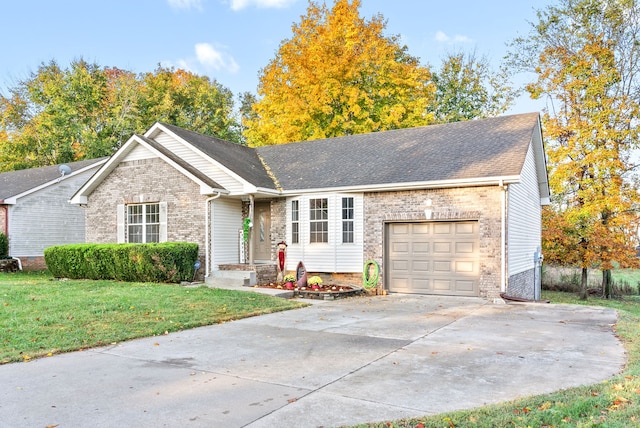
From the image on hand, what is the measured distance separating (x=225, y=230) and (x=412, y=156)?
6242mm

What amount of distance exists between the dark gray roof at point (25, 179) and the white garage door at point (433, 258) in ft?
54.9

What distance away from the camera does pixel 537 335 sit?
301 inches

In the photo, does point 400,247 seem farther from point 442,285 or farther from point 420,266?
point 442,285

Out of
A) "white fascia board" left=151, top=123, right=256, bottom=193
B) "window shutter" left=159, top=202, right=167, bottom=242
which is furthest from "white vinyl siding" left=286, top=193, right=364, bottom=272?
"window shutter" left=159, top=202, right=167, bottom=242

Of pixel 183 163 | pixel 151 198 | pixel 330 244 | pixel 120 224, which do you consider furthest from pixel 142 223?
pixel 330 244

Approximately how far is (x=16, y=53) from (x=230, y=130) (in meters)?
15.9

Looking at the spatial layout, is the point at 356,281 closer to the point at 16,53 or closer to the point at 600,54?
the point at 600,54

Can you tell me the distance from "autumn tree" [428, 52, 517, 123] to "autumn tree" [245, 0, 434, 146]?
16.3ft

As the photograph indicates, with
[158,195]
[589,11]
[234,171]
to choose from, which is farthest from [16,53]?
[589,11]

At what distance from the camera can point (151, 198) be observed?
15875 millimetres

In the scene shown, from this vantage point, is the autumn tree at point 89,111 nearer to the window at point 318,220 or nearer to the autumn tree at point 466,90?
the autumn tree at point 466,90

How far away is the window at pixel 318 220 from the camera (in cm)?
1458

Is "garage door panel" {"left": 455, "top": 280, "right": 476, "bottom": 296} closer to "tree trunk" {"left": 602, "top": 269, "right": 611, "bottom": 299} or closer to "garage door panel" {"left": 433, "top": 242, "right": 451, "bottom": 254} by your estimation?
"garage door panel" {"left": 433, "top": 242, "right": 451, "bottom": 254}

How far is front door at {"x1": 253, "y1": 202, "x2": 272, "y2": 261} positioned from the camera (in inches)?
624
